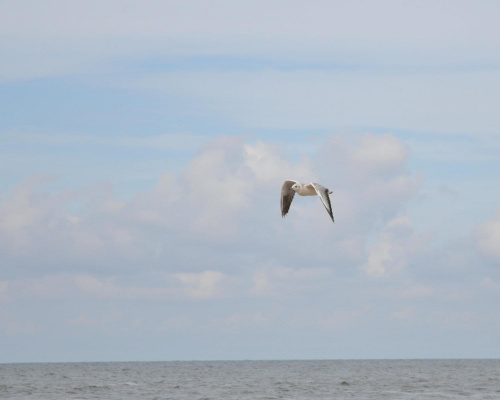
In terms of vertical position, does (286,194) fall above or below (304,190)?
above

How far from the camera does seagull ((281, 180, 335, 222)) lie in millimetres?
25000

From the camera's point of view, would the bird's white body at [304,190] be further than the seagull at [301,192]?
Yes

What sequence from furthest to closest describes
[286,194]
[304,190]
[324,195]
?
1. [286,194]
2. [304,190]
3. [324,195]

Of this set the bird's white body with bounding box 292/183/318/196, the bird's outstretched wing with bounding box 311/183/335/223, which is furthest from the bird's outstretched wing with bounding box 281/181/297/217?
the bird's outstretched wing with bounding box 311/183/335/223

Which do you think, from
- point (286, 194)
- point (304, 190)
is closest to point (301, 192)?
point (304, 190)

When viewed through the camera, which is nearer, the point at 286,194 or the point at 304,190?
the point at 304,190

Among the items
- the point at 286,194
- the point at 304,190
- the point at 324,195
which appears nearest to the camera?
the point at 324,195

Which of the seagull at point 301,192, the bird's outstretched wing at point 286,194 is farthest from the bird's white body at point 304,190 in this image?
the bird's outstretched wing at point 286,194

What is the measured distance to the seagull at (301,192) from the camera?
984 inches

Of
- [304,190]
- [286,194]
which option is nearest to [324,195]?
[304,190]

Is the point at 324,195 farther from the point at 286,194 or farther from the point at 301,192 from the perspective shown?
the point at 286,194

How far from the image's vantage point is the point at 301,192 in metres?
27.3

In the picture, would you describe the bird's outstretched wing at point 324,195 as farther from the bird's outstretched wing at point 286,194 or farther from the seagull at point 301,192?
the bird's outstretched wing at point 286,194

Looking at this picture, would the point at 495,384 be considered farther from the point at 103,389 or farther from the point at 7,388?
the point at 7,388
